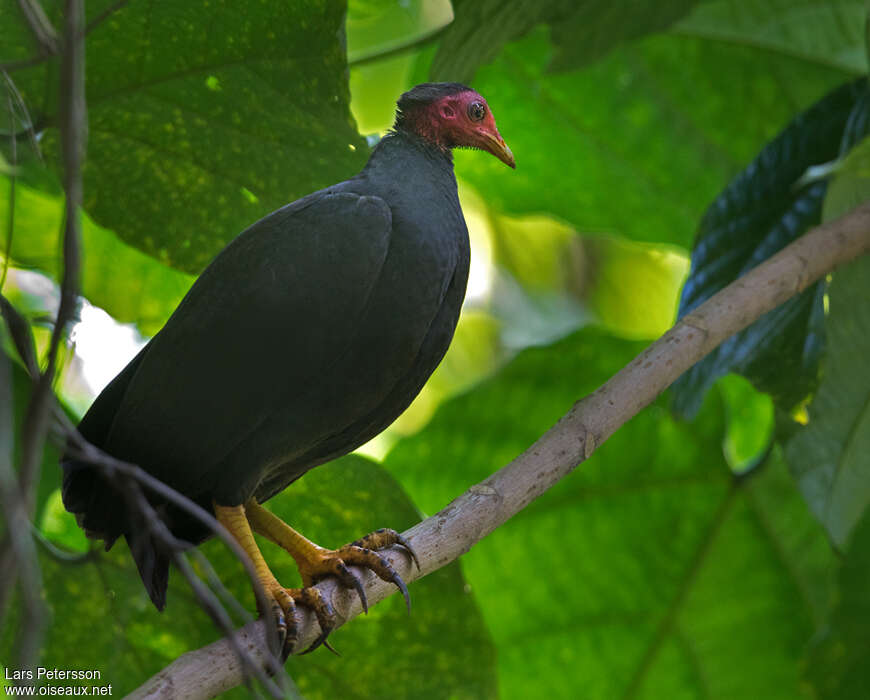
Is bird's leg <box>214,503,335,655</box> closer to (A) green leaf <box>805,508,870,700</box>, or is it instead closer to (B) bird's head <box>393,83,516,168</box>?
(B) bird's head <box>393,83,516,168</box>

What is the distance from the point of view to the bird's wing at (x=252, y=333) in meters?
1.39

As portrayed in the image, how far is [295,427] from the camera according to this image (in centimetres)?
143

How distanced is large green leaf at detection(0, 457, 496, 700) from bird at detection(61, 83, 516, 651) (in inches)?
16.1

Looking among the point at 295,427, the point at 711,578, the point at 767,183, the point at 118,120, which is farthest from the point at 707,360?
the point at 118,120

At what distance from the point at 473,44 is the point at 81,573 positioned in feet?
4.18

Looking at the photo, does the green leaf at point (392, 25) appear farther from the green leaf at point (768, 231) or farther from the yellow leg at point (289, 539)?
the yellow leg at point (289, 539)

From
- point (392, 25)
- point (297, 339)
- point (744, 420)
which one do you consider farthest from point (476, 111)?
point (744, 420)

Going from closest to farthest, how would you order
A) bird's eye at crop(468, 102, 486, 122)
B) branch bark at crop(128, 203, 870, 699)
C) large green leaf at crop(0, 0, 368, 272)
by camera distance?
branch bark at crop(128, 203, 870, 699) < bird's eye at crop(468, 102, 486, 122) < large green leaf at crop(0, 0, 368, 272)

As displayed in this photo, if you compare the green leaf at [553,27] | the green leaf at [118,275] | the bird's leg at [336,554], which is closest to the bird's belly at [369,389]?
the bird's leg at [336,554]

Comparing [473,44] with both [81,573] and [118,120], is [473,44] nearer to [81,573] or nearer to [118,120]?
[118,120]

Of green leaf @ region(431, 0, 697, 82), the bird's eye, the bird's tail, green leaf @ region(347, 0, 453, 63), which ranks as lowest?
the bird's tail

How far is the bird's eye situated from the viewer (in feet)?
5.39

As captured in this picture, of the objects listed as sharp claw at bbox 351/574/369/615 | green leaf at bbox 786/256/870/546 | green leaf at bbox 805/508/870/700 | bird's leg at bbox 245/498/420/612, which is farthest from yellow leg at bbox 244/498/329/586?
green leaf at bbox 805/508/870/700

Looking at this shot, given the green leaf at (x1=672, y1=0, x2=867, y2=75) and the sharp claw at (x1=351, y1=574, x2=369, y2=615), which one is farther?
the green leaf at (x1=672, y1=0, x2=867, y2=75)
